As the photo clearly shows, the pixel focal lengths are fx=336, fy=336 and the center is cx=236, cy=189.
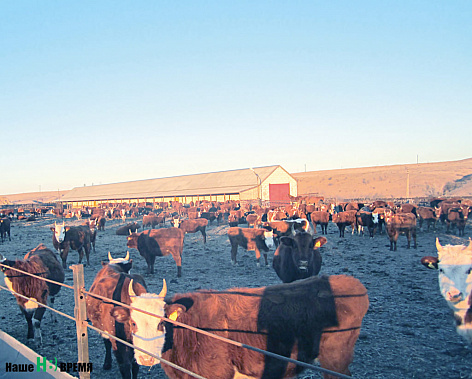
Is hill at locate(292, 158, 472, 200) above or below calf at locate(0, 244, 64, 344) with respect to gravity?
above

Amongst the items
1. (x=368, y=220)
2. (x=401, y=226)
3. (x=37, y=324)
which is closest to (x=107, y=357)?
(x=37, y=324)

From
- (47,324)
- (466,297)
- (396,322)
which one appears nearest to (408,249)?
(396,322)

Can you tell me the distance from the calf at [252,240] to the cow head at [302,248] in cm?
598

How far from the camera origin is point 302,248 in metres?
7.40

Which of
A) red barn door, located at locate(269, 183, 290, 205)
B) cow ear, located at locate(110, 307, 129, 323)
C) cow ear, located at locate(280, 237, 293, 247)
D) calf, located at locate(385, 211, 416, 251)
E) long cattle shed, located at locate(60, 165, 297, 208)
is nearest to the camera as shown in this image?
cow ear, located at locate(110, 307, 129, 323)

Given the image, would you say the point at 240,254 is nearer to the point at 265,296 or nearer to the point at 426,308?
the point at 426,308

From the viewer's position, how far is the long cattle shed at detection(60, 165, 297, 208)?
5116 cm

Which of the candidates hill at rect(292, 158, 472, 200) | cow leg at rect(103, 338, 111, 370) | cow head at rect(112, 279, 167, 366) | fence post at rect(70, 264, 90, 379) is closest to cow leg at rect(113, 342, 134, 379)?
cow leg at rect(103, 338, 111, 370)

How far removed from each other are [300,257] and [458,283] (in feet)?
9.53

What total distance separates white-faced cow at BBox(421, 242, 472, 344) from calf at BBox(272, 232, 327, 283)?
8.05 feet

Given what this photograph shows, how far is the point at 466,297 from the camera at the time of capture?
5.17m

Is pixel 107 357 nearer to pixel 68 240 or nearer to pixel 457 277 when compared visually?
pixel 457 277

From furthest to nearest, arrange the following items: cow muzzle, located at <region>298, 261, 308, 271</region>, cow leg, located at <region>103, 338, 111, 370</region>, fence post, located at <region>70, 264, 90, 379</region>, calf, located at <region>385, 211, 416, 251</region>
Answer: calf, located at <region>385, 211, 416, 251</region> < cow muzzle, located at <region>298, 261, 308, 271</region> < cow leg, located at <region>103, 338, 111, 370</region> < fence post, located at <region>70, 264, 90, 379</region>

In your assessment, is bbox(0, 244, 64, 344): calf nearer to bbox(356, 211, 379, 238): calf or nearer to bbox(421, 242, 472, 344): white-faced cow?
bbox(421, 242, 472, 344): white-faced cow
